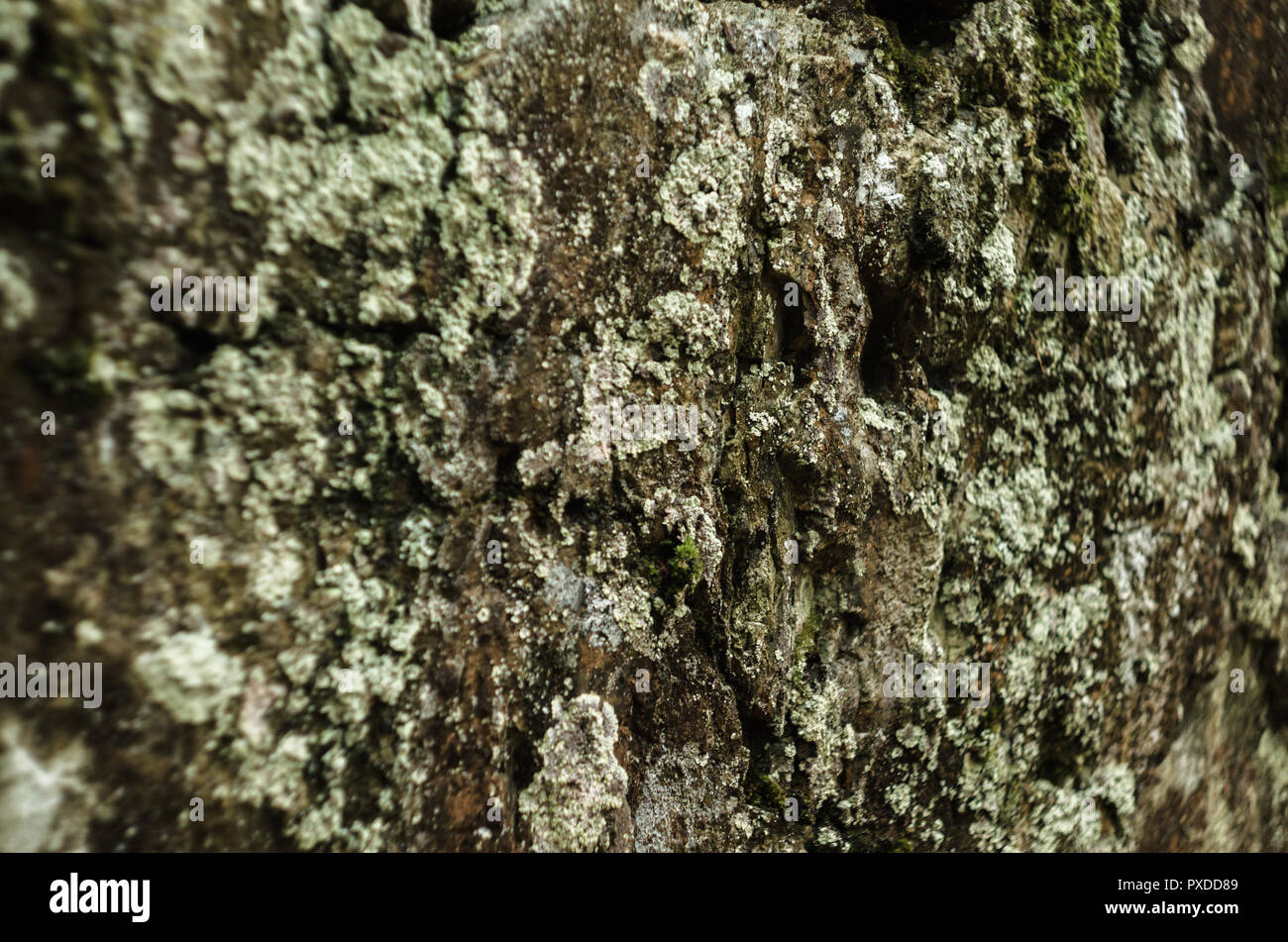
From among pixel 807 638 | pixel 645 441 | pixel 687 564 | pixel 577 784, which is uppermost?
pixel 645 441

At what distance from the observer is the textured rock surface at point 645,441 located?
1.68 m

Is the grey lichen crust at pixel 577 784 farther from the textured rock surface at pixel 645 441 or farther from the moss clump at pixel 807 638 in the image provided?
the moss clump at pixel 807 638

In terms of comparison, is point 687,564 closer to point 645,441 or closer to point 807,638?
point 645,441

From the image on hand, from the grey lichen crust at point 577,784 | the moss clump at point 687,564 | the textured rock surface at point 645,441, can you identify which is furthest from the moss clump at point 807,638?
the grey lichen crust at point 577,784

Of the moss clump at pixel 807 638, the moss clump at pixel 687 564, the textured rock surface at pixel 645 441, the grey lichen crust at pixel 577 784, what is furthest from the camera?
the moss clump at pixel 807 638

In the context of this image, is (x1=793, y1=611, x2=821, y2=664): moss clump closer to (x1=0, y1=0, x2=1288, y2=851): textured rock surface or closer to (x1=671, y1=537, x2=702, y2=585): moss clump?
(x1=0, y1=0, x2=1288, y2=851): textured rock surface

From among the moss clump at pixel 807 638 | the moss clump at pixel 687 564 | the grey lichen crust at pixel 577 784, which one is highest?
the moss clump at pixel 687 564

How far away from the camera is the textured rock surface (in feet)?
5.53

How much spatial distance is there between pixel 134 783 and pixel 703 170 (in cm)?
235

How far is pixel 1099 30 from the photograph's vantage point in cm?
352

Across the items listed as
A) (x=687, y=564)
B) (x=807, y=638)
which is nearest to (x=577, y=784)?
(x=687, y=564)

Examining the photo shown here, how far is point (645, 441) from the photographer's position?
2568 millimetres

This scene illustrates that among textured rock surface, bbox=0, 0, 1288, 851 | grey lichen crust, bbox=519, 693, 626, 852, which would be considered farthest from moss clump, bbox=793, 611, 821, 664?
grey lichen crust, bbox=519, 693, 626, 852
